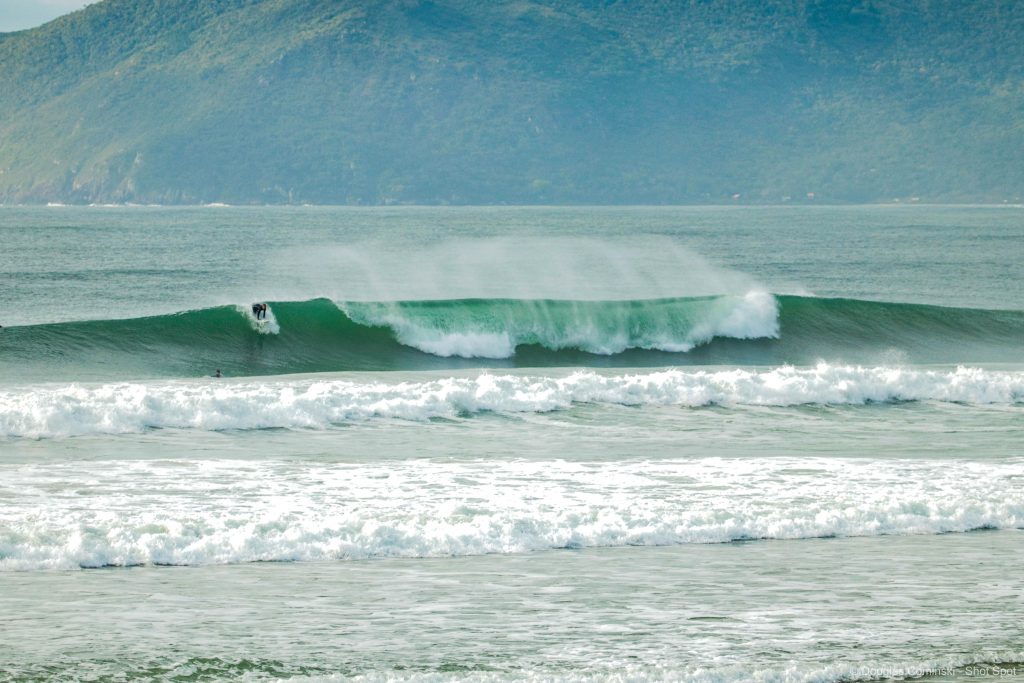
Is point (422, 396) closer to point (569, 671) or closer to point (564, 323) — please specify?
point (569, 671)

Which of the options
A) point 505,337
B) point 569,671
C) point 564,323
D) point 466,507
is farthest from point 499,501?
point 564,323

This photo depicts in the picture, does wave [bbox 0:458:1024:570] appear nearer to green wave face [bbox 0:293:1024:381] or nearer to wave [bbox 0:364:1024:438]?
wave [bbox 0:364:1024:438]

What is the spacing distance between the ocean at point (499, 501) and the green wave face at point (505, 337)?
0.10 m

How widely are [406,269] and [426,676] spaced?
44757 mm

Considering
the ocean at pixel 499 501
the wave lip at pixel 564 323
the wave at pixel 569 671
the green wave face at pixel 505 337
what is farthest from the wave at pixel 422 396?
the wave at pixel 569 671

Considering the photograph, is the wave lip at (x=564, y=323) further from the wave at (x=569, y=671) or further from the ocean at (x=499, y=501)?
the wave at (x=569, y=671)

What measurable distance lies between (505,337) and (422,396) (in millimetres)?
10302

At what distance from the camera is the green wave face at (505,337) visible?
2641 cm

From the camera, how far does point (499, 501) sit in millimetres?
12672

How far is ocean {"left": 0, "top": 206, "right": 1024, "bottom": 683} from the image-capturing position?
897cm

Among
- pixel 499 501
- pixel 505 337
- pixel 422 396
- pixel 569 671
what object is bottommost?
pixel 569 671

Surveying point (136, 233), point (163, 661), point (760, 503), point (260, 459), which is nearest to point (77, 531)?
point (163, 661)

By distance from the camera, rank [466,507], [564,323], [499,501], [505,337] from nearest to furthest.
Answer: [466,507] → [499,501] → [505,337] → [564,323]

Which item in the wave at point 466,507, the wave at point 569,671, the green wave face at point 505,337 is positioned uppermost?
the green wave face at point 505,337
